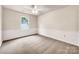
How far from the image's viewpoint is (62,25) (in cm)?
356

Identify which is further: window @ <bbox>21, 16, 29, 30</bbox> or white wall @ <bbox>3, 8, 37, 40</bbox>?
white wall @ <bbox>3, 8, 37, 40</bbox>

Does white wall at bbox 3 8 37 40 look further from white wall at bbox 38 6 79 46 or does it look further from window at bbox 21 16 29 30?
white wall at bbox 38 6 79 46

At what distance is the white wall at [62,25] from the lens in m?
3.05

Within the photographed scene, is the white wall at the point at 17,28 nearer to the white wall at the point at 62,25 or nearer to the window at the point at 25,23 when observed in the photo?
the window at the point at 25,23

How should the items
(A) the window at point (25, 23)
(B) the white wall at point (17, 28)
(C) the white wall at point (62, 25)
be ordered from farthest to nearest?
(C) the white wall at point (62, 25) → (B) the white wall at point (17, 28) → (A) the window at point (25, 23)

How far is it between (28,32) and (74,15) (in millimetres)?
2083

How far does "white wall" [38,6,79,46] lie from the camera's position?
305cm

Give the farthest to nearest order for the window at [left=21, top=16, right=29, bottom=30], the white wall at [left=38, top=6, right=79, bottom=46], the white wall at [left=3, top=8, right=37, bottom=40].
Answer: the white wall at [left=38, top=6, right=79, bottom=46] → the white wall at [left=3, top=8, right=37, bottom=40] → the window at [left=21, top=16, right=29, bottom=30]

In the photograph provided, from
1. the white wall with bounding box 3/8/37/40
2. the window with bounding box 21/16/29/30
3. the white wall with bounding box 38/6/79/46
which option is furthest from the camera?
the white wall with bounding box 38/6/79/46

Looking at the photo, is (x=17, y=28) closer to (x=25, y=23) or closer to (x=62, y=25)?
(x=25, y=23)

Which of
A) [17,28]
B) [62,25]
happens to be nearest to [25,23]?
[17,28]

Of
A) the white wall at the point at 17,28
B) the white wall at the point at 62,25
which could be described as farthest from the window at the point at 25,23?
the white wall at the point at 62,25

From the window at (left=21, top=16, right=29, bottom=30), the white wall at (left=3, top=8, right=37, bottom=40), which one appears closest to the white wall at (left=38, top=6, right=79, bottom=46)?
the white wall at (left=3, top=8, right=37, bottom=40)
